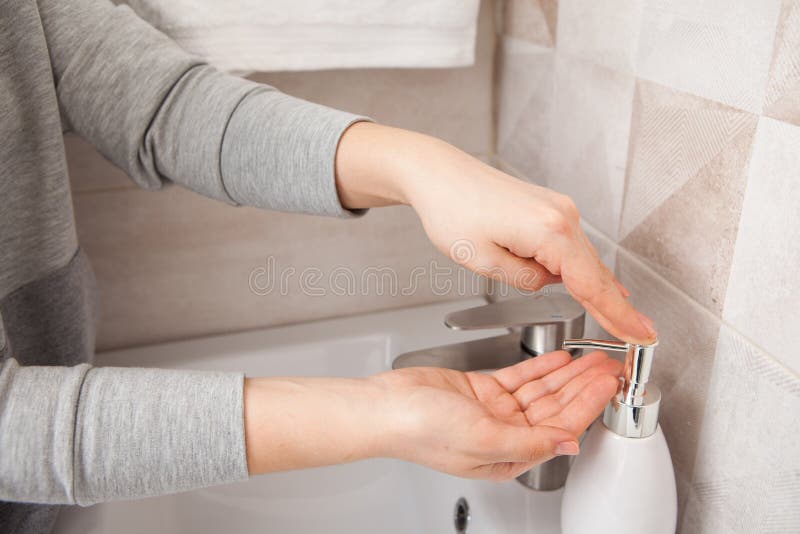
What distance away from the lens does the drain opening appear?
60cm

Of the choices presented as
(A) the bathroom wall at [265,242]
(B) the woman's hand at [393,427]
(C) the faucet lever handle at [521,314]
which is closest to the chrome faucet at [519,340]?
(C) the faucet lever handle at [521,314]

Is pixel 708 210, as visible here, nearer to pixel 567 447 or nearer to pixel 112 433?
pixel 567 447

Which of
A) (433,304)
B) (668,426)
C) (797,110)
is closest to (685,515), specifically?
(668,426)

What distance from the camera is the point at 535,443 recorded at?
1.35 feet

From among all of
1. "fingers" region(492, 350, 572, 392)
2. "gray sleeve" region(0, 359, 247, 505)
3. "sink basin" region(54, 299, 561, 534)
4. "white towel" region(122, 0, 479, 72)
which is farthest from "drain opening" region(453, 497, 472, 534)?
"white towel" region(122, 0, 479, 72)

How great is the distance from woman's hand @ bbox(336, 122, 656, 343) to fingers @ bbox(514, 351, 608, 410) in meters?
0.05

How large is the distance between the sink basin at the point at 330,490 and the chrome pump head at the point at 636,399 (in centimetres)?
16

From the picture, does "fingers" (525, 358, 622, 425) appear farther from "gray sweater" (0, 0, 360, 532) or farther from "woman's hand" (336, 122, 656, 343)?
"gray sweater" (0, 0, 360, 532)

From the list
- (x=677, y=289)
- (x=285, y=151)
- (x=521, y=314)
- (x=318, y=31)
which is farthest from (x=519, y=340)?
(x=318, y=31)

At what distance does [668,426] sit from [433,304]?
395 mm

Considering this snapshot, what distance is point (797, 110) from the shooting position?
366mm

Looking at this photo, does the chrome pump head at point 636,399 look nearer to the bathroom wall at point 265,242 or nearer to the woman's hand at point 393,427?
the woman's hand at point 393,427

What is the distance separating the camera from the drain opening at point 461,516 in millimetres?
604

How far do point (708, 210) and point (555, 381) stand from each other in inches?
6.4
